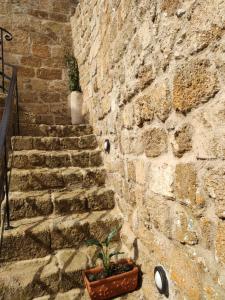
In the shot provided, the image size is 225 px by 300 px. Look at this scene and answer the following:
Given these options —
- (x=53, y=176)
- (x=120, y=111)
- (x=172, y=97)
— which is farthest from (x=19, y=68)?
(x=172, y=97)

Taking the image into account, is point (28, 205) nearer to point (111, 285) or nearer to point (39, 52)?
point (111, 285)

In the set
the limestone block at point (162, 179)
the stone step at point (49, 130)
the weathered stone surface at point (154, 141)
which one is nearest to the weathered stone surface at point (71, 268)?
the limestone block at point (162, 179)

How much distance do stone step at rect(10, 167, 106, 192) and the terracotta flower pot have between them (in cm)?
97

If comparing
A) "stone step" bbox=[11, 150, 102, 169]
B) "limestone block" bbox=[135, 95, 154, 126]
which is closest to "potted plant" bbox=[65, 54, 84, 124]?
"stone step" bbox=[11, 150, 102, 169]

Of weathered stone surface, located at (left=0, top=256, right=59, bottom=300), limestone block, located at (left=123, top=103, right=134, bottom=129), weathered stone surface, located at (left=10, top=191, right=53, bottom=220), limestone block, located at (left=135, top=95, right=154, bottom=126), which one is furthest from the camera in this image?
weathered stone surface, located at (left=10, top=191, right=53, bottom=220)

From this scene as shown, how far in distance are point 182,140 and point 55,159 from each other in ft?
5.84

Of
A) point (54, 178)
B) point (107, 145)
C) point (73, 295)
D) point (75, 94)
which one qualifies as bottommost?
point (73, 295)

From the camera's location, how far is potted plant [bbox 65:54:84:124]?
403 cm

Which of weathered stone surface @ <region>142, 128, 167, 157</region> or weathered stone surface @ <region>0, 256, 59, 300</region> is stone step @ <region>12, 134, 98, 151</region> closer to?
weathered stone surface @ <region>0, 256, 59, 300</region>

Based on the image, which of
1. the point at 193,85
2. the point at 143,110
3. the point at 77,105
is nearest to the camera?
the point at 193,85

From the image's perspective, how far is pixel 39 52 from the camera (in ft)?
15.1

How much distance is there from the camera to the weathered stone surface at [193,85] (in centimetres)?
103

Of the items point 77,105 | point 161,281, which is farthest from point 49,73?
point 161,281

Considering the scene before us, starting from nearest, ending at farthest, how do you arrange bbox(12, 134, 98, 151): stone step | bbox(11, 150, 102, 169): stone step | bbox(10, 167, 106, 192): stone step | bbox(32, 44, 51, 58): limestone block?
bbox(10, 167, 106, 192): stone step
bbox(11, 150, 102, 169): stone step
bbox(12, 134, 98, 151): stone step
bbox(32, 44, 51, 58): limestone block
